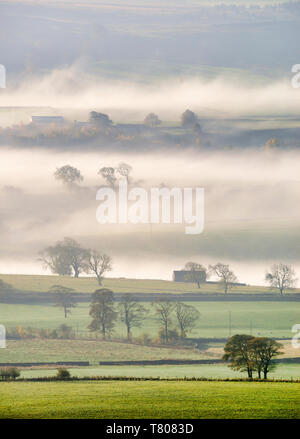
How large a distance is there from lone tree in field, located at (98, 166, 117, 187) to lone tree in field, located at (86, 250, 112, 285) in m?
5.96

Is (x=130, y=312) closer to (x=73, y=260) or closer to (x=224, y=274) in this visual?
(x=73, y=260)

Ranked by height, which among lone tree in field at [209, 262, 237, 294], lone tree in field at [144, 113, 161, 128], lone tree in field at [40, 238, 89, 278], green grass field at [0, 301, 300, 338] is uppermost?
lone tree in field at [144, 113, 161, 128]

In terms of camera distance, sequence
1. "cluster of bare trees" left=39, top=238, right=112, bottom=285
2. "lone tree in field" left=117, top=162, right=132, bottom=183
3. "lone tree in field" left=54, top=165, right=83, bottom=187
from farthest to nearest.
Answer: "lone tree in field" left=54, top=165, right=83, bottom=187, "lone tree in field" left=117, top=162, right=132, bottom=183, "cluster of bare trees" left=39, top=238, right=112, bottom=285

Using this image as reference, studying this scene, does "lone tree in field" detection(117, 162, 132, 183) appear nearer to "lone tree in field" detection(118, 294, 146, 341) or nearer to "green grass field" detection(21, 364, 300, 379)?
"lone tree in field" detection(118, 294, 146, 341)

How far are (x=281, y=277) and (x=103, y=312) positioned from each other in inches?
586

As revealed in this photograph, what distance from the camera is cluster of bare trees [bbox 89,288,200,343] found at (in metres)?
67.1

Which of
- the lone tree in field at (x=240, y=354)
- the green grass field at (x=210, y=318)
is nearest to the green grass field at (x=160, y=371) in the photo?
the lone tree in field at (x=240, y=354)

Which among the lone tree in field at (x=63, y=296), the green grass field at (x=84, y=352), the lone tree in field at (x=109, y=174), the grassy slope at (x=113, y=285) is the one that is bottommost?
the green grass field at (x=84, y=352)

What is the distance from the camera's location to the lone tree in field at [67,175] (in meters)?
76.1

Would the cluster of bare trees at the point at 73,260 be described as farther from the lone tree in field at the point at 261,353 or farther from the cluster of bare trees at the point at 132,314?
the lone tree in field at the point at 261,353

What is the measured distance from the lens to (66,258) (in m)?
73.9

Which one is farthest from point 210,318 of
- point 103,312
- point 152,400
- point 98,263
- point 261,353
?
point 152,400

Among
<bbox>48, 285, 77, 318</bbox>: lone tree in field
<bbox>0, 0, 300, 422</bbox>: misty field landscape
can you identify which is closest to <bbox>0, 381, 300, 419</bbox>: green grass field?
<bbox>48, 285, 77, 318</bbox>: lone tree in field

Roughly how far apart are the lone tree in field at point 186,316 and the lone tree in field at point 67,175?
582 inches
